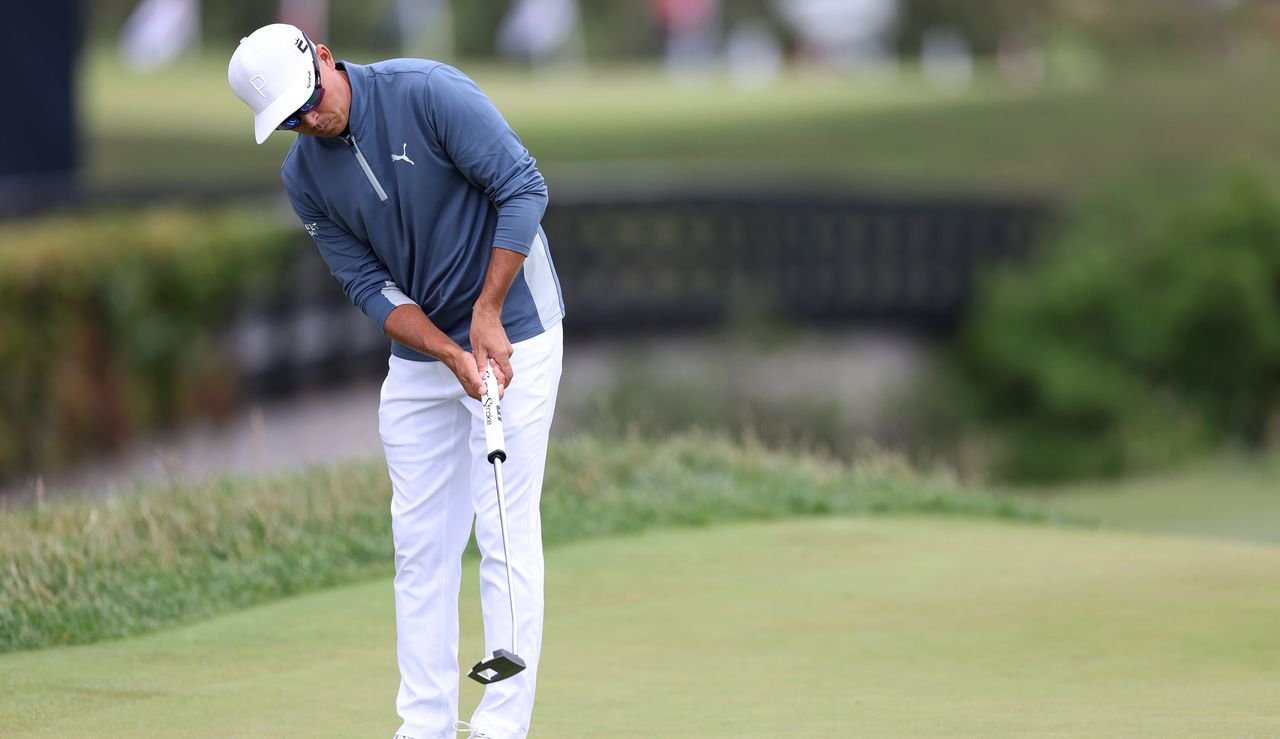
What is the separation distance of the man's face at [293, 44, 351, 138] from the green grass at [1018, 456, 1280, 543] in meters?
6.80

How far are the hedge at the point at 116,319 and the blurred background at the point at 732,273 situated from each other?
36 millimetres

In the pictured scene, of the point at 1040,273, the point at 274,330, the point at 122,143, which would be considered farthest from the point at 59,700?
the point at 122,143

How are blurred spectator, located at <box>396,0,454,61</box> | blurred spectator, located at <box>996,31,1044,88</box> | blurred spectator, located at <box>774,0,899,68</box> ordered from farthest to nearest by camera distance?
1. blurred spectator, located at <box>996,31,1044,88</box>
2. blurred spectator, located at <box>774,0,899,68</box>
3. blurred spectator, located at <box>396,0,454,61</box>

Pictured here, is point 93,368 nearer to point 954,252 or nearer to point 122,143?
point 954,252

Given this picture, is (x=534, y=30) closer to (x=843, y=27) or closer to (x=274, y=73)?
(x=843, y=27)

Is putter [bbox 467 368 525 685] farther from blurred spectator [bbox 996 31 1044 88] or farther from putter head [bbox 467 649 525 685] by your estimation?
blurred spectator [bbox 996 31 1044 88]

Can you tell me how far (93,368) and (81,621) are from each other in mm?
9312

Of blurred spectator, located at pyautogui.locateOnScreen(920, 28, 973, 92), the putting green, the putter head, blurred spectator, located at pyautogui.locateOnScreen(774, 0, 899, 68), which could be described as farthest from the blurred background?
blurred spectator, located at pyautogui.locateOnScreen(920, 28, 973, 92)

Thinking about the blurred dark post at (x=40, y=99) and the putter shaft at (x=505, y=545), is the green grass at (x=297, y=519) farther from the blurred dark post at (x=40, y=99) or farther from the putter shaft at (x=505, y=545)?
the blurred dark post at (x=40, y=99)

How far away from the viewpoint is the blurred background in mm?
16266

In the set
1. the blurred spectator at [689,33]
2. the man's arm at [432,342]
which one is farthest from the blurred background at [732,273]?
the man's arm at [432,342]

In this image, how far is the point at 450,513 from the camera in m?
5.59

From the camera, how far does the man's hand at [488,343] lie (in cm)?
529

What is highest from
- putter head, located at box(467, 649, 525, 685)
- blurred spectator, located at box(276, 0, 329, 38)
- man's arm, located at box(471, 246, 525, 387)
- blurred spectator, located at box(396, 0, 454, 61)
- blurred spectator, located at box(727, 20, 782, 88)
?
man's arm, located at box(471, 246, 525, 387)
